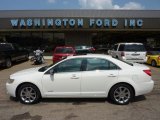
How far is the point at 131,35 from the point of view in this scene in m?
30.3

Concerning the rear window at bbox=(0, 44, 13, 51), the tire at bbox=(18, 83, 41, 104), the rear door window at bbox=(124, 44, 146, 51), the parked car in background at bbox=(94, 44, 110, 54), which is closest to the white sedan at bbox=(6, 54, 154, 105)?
the tire at bbox=(18, 83, 41, 104)

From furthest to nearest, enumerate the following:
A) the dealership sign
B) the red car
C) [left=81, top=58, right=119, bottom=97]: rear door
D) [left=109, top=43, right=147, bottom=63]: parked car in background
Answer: the dealership sign < the red car < [left=109, top=43, right=147, bottom=63]: parked car in background < [left=81, top=58, right=119, bottom=97]: rear door

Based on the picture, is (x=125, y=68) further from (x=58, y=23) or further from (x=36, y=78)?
(x=58, y=23)

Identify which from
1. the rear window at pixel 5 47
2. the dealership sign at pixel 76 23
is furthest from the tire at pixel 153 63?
the rear window at pixel 5 47

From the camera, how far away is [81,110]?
665cm

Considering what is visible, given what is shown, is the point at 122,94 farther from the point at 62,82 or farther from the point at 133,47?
the point at 133,47

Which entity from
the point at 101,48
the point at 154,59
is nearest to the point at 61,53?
the point at 154,59

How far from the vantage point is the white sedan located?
281 inches

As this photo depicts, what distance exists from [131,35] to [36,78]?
24571 millimetres

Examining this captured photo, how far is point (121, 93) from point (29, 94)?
275cm

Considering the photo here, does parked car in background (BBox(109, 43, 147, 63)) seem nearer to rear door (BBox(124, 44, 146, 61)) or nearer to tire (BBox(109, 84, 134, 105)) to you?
rear door (BBox(124, 44, 146, 61))

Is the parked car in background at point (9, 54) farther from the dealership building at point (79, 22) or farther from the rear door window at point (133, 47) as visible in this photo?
the rear door window at point (133, 47)

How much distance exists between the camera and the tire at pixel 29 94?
23.8 feet

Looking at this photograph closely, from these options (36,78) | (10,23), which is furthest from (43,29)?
(36,78)
